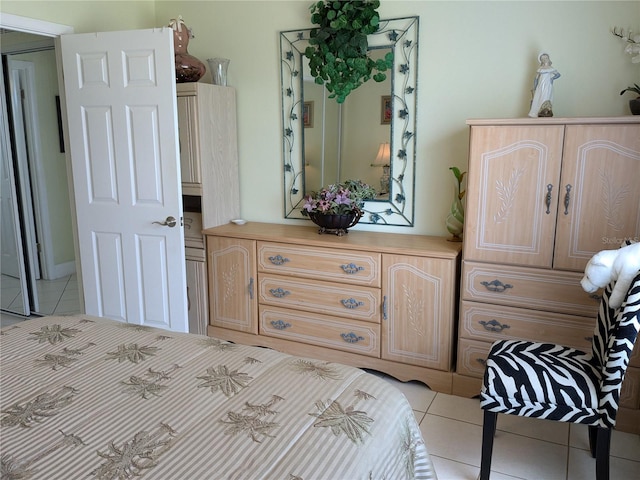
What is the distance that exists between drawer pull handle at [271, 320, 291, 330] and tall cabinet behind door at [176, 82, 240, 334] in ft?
1.74

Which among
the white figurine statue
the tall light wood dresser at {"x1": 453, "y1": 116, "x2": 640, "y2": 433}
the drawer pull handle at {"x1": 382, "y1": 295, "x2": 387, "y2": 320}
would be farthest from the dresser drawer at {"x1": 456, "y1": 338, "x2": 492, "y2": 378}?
the white figurine statue

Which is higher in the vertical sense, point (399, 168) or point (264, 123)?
point (264, 123)

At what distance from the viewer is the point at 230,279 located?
3.35m

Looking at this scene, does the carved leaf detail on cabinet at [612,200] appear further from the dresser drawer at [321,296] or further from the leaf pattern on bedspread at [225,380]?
the leaf pattern on bedspread at [225,380]

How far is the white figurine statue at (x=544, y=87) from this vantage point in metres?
2.57

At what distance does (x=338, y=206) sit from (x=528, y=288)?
3.78 feet

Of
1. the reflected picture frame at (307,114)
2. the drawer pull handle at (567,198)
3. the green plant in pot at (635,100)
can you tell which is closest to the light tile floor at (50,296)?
the reflected picture frame at (307,114)

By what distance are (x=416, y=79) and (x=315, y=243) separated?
3.70 feet

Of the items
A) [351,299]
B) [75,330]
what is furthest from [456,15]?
[75,330]

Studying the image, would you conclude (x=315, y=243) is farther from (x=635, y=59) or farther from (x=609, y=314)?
(x=635, y=59)

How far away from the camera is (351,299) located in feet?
9.80

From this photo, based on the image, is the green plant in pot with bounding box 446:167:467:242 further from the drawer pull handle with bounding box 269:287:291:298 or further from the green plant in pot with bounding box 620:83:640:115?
the drawer pull handle with bounding box 269:287:291:298

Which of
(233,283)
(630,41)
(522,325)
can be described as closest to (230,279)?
(233,283)

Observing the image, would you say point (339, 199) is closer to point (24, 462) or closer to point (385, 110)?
point (385, 110)
